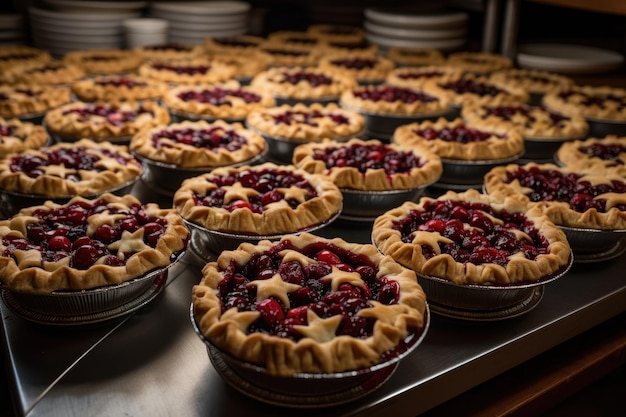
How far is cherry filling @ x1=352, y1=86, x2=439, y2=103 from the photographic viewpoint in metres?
3.89

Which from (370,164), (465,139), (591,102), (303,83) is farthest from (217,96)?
(591,102)

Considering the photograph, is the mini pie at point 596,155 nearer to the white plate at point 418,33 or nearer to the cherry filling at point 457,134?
the cherry filling at point 457,134

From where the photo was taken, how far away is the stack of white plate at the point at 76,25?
4980 mm

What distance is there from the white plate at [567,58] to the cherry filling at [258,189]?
10.0 ft

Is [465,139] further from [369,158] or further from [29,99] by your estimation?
[29,99]

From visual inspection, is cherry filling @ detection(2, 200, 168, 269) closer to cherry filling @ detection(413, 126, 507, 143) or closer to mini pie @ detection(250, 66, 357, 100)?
cherry filling @ detection(413, 126, 507, 143)

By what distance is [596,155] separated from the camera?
314 cm

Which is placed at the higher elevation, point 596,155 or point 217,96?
A: point 217,96

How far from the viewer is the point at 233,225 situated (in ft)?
7.39

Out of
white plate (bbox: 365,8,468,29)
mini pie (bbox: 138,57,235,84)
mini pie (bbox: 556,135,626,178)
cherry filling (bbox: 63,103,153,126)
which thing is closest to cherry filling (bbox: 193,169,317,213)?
cherry filling (bbox: 63,103,153,126)

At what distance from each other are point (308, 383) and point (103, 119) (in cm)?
244

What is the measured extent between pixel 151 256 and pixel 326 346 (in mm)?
722

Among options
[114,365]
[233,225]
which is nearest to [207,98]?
[233,225]

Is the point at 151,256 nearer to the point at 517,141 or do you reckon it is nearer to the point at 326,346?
the point at 326,346
